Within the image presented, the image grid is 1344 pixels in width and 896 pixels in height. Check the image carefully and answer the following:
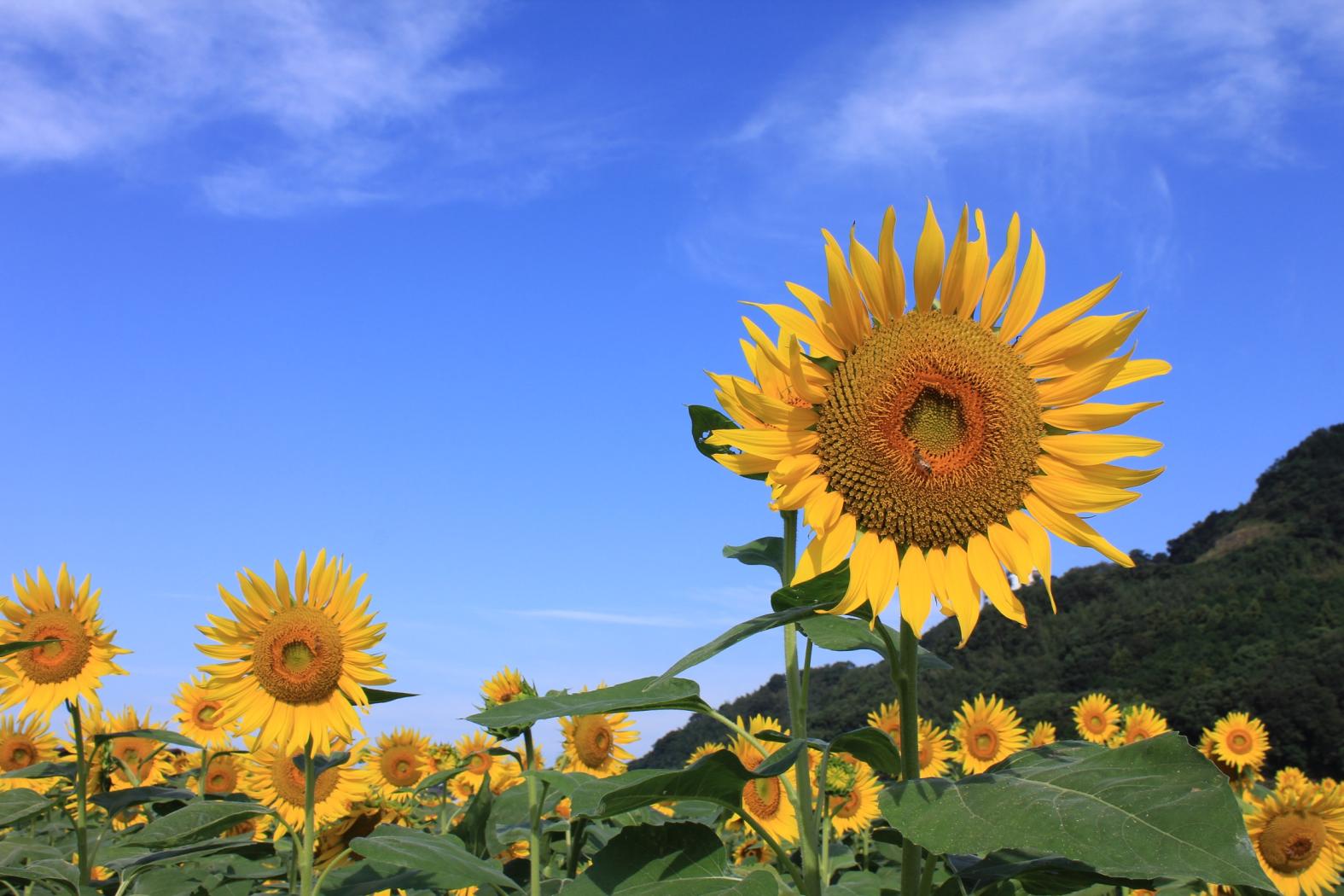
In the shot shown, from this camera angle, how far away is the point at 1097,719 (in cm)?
1085

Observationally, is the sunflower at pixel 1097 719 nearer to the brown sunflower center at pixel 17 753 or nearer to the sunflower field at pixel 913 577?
the sunflower field at pixel 913 577

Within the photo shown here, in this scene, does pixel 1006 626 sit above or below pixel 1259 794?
above

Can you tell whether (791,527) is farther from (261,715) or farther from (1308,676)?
(1308,676)

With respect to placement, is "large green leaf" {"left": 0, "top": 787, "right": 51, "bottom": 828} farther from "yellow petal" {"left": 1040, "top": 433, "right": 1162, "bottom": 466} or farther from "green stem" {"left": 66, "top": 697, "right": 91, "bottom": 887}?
"yellow petal" {"left": 1040, "top": 433, "right": 1162, "bottom": 466}

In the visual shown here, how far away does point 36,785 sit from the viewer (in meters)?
8.80

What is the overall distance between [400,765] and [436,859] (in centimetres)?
509

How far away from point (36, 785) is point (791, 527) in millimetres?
8131

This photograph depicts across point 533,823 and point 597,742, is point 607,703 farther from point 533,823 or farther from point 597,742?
point 597,742

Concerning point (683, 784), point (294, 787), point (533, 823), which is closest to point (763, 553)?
point (683, 784)

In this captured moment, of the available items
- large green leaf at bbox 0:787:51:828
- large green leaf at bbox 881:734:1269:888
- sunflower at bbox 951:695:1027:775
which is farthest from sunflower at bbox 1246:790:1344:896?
large green leaf at bbox 0:787:51:828

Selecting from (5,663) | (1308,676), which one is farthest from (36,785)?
(1308,676)

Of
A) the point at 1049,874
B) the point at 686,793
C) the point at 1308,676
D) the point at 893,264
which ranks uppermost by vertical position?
the point at 1308,676

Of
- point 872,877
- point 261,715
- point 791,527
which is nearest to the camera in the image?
point 791,527

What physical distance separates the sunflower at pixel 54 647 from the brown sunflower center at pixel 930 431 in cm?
424
